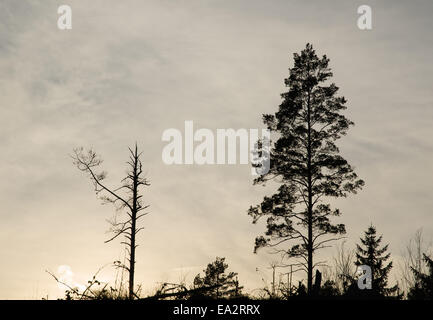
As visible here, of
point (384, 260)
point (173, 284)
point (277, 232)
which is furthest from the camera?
point (384, 260)

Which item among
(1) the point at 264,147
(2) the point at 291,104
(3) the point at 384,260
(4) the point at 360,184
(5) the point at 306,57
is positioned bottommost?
(3) the point at 384,260

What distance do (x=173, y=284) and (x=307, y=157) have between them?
1750 cm
